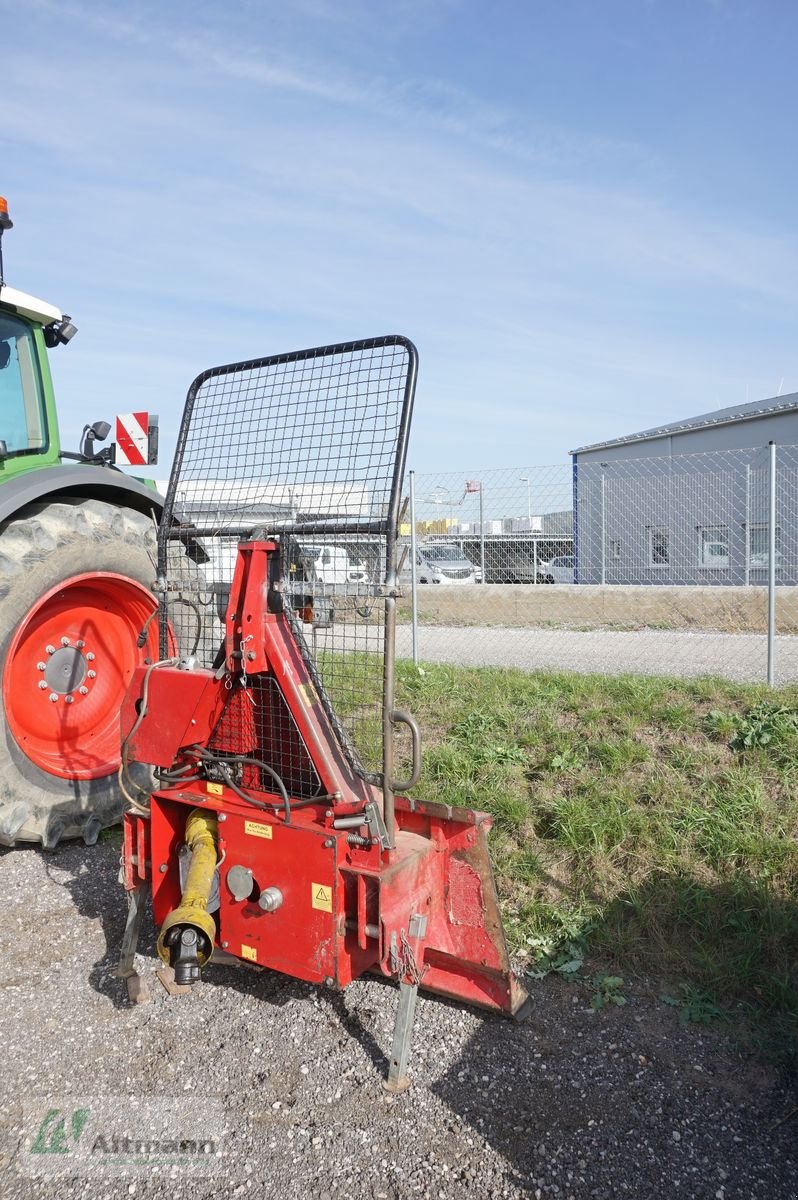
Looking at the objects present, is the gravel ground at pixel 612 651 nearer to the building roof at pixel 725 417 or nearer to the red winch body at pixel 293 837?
the red winch body at pixel 293 837

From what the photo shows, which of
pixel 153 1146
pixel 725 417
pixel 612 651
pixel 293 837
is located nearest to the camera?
pixel 153 1146

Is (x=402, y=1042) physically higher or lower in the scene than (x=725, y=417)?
lower

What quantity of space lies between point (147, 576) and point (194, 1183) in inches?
116

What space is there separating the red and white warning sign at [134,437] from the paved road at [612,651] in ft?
9.93

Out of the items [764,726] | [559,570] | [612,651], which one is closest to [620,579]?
[559,570]

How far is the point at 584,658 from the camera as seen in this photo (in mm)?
7613

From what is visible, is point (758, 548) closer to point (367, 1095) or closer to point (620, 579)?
point (620, 579)

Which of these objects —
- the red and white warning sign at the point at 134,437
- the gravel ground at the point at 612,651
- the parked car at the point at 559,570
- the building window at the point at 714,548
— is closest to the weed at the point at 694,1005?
the gravel ground at the point at 612,651

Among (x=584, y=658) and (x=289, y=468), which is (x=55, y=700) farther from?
(x=584, y=658)

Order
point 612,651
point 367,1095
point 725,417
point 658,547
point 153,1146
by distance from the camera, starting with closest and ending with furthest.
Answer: point 153,1146 → point 367,1095 → point 612,651 → point 658,547 → point 725,417

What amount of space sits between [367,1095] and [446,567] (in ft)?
36.5

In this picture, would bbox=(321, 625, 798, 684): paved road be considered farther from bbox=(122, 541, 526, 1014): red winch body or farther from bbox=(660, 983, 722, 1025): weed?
bbox=(122, 541, 526, 1014): red winch body

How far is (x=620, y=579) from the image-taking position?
12.4 metres

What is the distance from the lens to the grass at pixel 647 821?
11.1 ft
